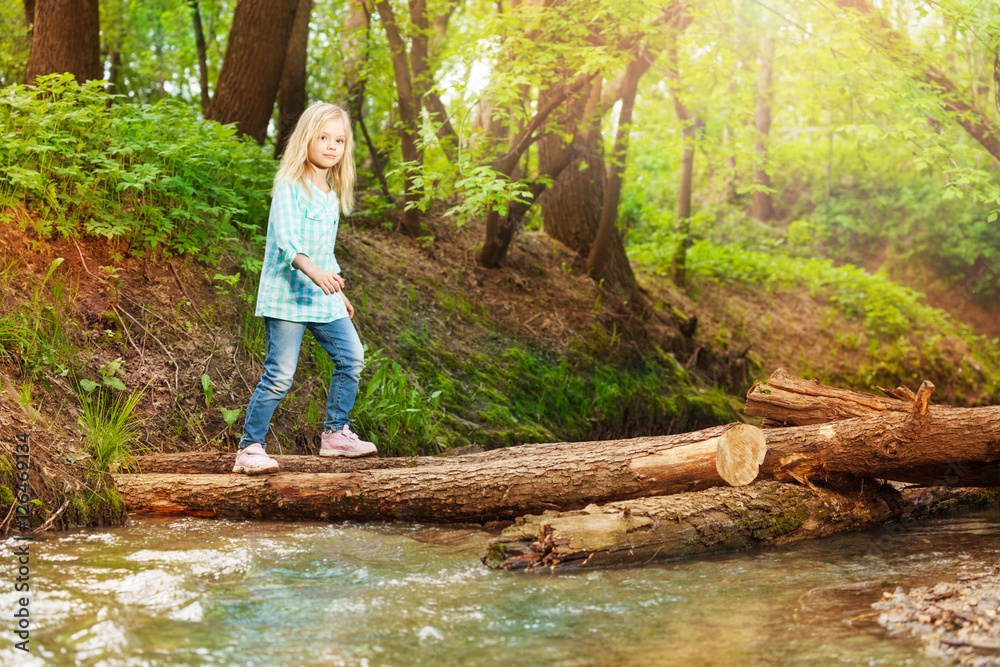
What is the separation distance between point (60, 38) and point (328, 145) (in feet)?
14.2

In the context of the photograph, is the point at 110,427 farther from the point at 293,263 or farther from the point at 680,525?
the point at 680,525

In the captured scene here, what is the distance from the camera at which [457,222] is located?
7.87 metres

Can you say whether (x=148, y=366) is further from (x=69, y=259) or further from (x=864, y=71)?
(x=864, y=71)

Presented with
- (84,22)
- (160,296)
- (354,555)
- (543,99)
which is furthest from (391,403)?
(84,22)

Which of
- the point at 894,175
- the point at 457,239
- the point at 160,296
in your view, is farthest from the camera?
the point at 894,175

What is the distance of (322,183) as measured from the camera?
4934 millimetres

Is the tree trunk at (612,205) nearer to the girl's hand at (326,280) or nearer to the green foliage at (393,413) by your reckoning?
the green foliage at (393,413)

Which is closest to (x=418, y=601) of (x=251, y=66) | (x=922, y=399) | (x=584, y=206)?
(x=922, y=399)

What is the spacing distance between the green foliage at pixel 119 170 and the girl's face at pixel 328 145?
1636 millimetres

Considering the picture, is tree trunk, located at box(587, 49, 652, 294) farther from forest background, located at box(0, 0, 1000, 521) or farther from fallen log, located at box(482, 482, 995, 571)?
fallen log, located at box(482, 482, 995, 571)

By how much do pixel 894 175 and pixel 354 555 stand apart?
1802cm

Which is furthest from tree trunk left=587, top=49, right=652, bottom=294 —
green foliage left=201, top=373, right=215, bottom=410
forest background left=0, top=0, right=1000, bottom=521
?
green foliage left=201, top=373, right=215, bottom=410

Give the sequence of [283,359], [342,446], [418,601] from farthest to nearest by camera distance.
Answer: [342,446] < [283,359] < [418,601]

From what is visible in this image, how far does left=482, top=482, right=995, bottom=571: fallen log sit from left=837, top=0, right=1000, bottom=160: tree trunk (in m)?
4.70
